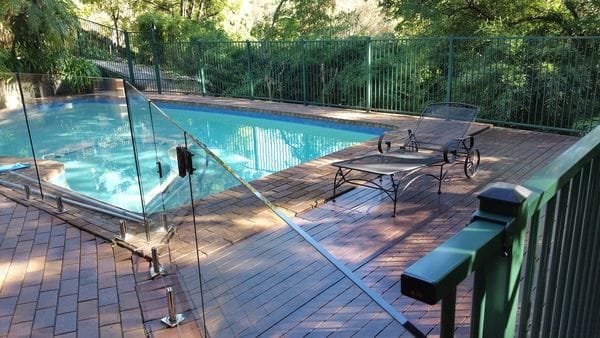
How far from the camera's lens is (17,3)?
11.1m

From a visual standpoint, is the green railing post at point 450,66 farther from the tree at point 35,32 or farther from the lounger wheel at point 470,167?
the tree at point 35,32

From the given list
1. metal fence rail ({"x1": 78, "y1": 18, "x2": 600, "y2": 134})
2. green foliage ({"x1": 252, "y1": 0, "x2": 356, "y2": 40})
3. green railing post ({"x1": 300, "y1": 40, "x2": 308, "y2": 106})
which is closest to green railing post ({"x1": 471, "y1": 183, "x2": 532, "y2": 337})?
metal fence rail ({"x1": 78, "y1": 18, "x2": 600, "y2": 134})

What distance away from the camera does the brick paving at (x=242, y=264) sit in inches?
63.1

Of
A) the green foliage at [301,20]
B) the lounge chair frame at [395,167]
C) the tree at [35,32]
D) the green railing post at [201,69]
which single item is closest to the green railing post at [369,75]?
the lounge chair frame at [395,167]

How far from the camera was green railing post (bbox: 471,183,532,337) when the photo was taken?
757 millimetres

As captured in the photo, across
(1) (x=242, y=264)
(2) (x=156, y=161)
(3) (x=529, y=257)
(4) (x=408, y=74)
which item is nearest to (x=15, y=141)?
(2) (x=156, y=161)

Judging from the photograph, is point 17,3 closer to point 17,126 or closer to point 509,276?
point 17,126

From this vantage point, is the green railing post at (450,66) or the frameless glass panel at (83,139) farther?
the green railing post at (450,66)

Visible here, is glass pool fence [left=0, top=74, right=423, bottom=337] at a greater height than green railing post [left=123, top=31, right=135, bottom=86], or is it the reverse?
green railing post [left=123, top=31, right=135, bottom=86]

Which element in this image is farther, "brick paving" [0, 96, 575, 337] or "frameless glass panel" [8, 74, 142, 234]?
"frameless glass panel" [8, 74, 142, 234]

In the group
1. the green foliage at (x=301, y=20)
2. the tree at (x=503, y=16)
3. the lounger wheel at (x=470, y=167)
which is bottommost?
the lounger wheel at (x=470, y=167)

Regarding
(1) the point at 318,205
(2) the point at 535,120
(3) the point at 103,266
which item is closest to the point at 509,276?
(3) the point at 103,266

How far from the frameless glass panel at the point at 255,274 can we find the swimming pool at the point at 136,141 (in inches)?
3.9

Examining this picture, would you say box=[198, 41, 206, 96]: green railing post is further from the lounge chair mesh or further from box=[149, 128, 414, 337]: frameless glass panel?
box=[149, 128, 414, 337]: frameless glass panel
